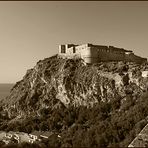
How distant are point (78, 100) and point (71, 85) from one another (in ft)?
12.3

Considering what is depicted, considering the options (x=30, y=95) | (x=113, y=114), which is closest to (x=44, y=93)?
(x=30, y=95)

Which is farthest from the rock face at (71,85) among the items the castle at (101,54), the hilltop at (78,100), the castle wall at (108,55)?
the castle wall at (108,55)

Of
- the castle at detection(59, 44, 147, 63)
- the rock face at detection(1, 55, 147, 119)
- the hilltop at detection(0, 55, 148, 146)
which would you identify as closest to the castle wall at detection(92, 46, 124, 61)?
the castle at detection(59, 44, 147, 63)

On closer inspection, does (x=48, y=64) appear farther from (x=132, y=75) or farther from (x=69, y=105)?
(x=132, y=75)

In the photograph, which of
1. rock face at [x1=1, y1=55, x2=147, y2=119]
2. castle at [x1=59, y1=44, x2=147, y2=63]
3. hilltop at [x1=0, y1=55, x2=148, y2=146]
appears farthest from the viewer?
castle at [x1=59, y1=44, x2=147, y2=63]

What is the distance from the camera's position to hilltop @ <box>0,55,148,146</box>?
3416 centimetres

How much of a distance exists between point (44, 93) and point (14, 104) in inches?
280

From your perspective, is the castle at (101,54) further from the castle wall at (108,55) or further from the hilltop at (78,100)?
the hilltop at (78,100)

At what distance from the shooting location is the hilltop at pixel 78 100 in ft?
112

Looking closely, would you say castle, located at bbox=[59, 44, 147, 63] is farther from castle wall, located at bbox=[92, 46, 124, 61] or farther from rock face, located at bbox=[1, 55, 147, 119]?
rock face, located at bbox=[1, 55, 147, 119]

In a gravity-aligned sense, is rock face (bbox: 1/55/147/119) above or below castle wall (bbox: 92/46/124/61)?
below

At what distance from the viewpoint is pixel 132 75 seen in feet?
139

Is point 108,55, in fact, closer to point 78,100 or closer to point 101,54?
point 101,54

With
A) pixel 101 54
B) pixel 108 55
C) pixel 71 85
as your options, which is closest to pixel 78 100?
pixel 71 85
